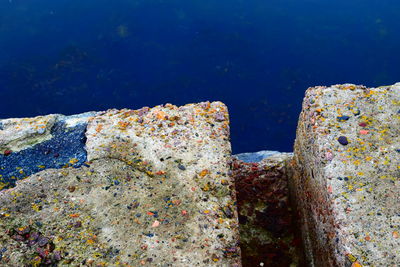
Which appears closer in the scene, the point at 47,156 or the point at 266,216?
the point at 47,156

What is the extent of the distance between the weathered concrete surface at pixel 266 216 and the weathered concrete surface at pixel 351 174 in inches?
25.1

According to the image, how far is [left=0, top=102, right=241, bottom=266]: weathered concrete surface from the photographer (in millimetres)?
2643

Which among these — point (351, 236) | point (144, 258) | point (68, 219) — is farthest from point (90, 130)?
point (351, 236)

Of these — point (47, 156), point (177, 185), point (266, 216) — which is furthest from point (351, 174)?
point (47, 156)

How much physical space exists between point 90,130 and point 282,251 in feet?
8.78

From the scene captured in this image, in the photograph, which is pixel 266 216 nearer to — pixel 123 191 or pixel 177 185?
pixel 177 185

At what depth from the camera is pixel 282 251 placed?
4.37m

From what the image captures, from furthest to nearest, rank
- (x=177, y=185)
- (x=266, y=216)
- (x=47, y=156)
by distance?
(x=266, y=216) → (x=47, y=156) → (x=177, y=185)

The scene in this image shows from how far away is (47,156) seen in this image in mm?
3371

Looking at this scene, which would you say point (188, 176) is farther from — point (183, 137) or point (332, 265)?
point (332, 265)

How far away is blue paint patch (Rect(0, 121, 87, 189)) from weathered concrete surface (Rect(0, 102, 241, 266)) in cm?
1

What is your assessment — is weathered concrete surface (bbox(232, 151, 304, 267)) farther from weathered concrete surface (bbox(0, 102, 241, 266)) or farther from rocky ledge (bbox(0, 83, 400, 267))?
weathered concrete surface (bbox(0, 102, 241, 266))

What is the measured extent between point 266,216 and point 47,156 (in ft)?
8.82

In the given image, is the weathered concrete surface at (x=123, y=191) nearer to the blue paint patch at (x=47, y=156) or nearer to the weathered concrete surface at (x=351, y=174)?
the blue paint patch at (x=47, y=156)
